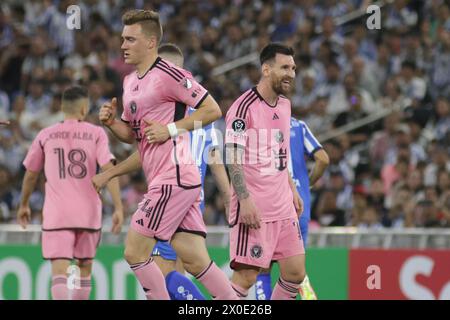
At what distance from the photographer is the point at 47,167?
35.7 ft

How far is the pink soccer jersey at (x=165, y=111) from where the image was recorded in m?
8.34

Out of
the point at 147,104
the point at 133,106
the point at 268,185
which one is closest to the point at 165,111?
the point at 147,104

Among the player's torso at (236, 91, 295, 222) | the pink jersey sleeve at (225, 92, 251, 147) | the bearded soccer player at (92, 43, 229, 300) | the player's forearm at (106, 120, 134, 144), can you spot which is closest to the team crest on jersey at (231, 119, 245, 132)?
the pink jersey sleeve at (225, 92, 251, 147)

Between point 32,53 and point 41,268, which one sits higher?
point 32,53

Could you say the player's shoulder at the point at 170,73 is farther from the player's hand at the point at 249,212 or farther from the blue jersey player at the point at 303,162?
the blue jersey player at the point at 303,162

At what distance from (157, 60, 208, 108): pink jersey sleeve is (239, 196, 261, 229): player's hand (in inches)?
35.8

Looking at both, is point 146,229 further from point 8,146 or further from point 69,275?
point 8,146

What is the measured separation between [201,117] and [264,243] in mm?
1268

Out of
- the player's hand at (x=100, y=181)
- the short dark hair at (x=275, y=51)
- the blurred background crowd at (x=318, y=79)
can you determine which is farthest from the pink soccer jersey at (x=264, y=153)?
the blurred background crowd at (x=318, y=79)

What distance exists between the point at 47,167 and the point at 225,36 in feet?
29.3

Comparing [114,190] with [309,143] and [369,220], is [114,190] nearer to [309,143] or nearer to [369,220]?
[309,143]

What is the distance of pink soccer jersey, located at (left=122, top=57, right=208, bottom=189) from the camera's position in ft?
27.4
